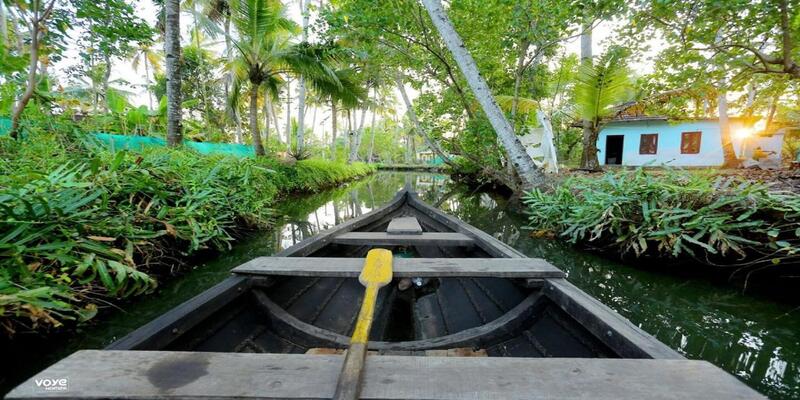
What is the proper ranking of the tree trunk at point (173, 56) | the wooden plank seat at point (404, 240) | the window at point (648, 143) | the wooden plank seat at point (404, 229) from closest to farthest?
the wooden plank seat at point (404, 240), the wooden plank seat at point (404, 229), the tree trunk at point (173, 56), the window at point (648, 143)

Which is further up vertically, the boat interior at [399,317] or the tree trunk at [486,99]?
the tree trunk at [486,99]

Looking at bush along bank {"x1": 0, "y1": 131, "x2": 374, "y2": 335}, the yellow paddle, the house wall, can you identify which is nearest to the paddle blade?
the yellow paddle

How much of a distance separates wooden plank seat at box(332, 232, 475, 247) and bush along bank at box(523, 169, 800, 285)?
67.1 inches

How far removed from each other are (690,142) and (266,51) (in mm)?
15388

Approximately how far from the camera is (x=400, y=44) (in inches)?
291

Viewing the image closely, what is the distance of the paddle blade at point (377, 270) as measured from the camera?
4.83 feet

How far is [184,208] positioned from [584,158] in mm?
8919

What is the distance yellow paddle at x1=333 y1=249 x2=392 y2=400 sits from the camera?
76cm

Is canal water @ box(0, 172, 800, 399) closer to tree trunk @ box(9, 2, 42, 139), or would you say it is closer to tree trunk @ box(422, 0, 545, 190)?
tree trunk @ box(422, 0, 545, 190)

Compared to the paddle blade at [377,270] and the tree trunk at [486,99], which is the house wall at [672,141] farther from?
the paddle blade at [377,270]

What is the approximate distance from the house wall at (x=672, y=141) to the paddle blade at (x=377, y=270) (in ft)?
40.4

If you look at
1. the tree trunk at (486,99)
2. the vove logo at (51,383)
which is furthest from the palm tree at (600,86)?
the vove logo at (51,383)

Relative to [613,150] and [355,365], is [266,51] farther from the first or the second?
[613,150]

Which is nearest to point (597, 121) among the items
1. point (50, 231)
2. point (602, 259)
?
point (602, 259)
